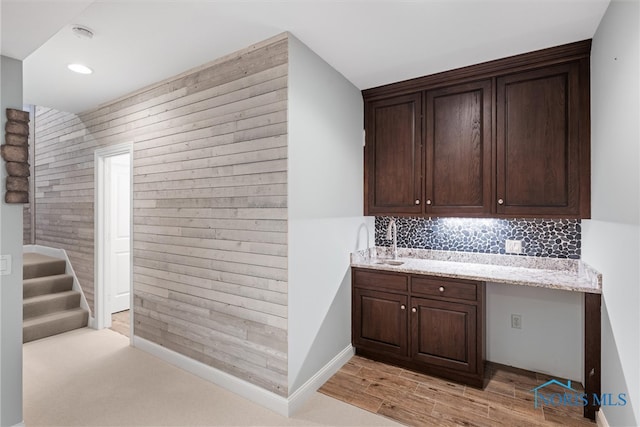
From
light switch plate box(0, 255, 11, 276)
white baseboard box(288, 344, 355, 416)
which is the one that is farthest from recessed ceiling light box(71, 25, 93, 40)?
white baseboard box(288, 344, 355, 416)

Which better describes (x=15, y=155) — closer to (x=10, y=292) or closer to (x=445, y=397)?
(x=10, y=292)

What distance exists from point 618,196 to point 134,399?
343 cm

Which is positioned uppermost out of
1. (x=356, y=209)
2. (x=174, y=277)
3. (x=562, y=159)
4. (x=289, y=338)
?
(x=562, y=159)

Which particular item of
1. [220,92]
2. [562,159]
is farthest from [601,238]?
[220,92]

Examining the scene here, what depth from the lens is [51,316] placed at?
12.3 ft

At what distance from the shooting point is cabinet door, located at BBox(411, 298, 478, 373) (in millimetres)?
2510

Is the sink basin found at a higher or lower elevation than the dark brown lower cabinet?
higher

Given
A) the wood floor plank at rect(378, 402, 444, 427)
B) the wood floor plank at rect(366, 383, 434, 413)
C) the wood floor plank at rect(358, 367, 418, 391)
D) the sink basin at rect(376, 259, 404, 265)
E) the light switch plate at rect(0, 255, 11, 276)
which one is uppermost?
the light switch plate at rect(0, 255, 11, 276)

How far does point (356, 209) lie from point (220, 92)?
5.36 ft

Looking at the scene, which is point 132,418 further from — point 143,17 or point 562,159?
point 562,159

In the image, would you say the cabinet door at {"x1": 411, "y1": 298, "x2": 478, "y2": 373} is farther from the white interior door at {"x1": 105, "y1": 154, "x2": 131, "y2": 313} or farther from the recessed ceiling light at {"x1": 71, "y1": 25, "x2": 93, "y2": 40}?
the white interior door at {"x1": 105, "y1": 154, "x2": 131, "y2": 313}

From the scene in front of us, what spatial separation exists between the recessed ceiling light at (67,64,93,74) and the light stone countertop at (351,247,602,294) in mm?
2894

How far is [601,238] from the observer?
2.06m

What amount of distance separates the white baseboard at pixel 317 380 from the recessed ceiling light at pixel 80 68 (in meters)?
3.18
